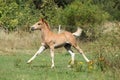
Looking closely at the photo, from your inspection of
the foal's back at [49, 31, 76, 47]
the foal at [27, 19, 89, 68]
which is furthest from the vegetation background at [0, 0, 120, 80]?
the foal's back at [49, 31, 76, 47]

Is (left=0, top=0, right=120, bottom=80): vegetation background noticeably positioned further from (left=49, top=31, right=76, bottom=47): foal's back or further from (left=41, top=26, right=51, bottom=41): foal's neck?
(left=41, top=26, right=51, bottom=41): foal's neck

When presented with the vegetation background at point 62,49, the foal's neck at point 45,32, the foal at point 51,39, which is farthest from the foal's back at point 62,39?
the vegetation background at point 62,49

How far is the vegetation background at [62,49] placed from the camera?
41.1 ft

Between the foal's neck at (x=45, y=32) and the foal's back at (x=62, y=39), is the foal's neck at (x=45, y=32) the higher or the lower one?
the higher one

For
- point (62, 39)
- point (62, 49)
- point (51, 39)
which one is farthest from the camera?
point (62, 49)

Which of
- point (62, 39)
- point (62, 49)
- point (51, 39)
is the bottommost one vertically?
point (62, 49)

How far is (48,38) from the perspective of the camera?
19281 mm

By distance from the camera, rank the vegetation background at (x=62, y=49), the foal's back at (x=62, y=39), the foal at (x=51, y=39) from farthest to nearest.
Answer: the foal's back at (x=62, y=39) < the foal at (x=51, y=39) < the vegetation background at (x=62, y=49)

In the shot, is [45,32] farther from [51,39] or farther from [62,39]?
[62,39]

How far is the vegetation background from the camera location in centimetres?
1252

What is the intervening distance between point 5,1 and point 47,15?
4.12m

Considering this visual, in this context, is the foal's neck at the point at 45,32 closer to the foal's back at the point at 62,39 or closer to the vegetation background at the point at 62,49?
the foal's back at the point at 62,39

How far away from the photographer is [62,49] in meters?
29.6

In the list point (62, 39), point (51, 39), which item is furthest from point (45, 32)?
point (62, 39)
